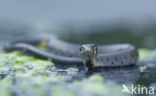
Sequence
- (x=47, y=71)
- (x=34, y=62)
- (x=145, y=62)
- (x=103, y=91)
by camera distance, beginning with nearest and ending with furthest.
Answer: (x=103, y=91) < (x=47, y=71) < (x=34, y=62) < (x=145, y=62)

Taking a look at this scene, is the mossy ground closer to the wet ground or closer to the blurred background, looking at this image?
the wet ground

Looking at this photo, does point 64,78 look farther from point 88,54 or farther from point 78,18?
point 78,18

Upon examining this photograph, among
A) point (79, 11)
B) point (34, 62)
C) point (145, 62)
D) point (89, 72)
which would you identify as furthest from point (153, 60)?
point (79, 11)

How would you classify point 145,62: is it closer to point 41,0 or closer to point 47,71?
point 47,71

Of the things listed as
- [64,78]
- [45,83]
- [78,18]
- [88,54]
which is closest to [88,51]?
[88,54]

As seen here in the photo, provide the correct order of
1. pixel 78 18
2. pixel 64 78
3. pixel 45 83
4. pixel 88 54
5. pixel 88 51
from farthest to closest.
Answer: pixel 78 18, pixel 88 54, pixel 88 51, pixel 64 78, pixel 45 83

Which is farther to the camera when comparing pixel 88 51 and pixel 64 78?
pixel 88 51

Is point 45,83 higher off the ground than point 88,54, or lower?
lower
